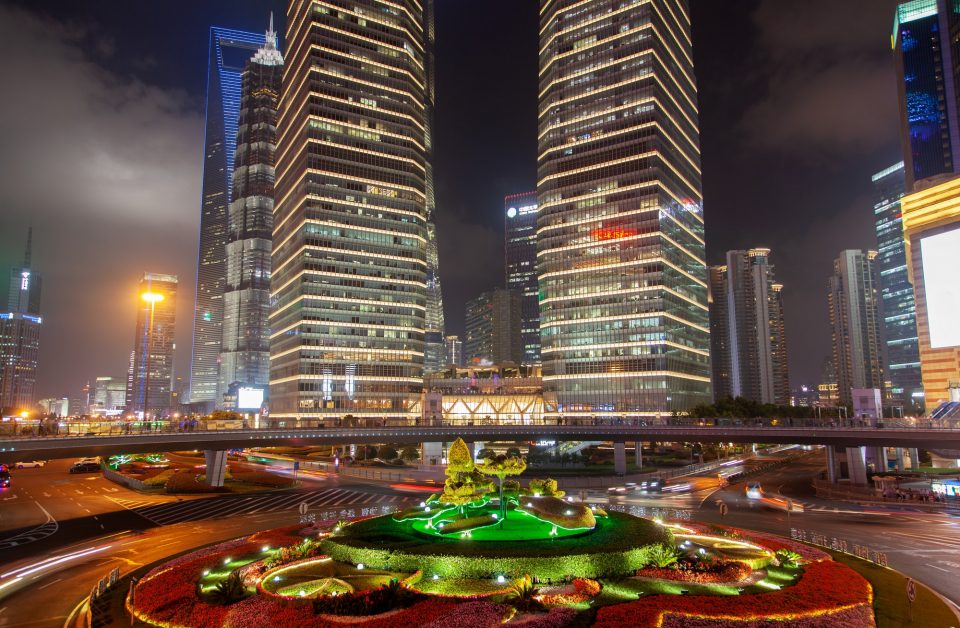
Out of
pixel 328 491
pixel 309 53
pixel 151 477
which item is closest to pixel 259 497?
pixel 328 491

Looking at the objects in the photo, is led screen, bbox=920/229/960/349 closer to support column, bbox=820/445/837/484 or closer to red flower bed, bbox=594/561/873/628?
support column, bbox=820/445/837/484

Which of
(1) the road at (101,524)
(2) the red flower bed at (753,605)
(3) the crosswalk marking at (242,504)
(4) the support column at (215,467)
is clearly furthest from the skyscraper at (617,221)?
(2) the red flower bed at (753,605)

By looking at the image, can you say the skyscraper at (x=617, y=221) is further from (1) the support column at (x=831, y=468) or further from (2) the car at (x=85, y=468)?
(2) the car at (x=85, y=468)

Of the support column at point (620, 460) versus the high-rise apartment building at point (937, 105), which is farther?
the high-rise apartment building at point (937, 105)

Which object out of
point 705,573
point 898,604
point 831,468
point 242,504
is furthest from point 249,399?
point 898,604

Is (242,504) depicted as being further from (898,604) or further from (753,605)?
(898,604)

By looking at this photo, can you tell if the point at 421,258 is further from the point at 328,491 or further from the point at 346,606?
the point at 346,606
